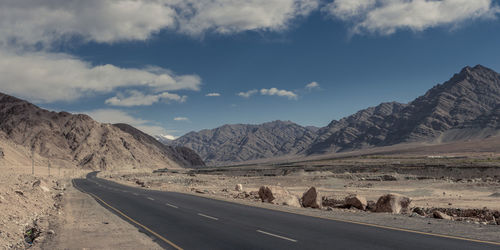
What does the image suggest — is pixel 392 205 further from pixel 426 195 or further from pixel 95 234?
pixel 426 195

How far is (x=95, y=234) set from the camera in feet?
48.9

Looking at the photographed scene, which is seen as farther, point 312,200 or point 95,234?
point 312,200

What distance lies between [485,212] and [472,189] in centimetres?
2286

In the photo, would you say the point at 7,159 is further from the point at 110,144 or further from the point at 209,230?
the point at 209,230

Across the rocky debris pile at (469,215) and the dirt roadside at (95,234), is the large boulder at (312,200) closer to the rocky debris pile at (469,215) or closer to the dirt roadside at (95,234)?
the rocky debris pile at (469,215)

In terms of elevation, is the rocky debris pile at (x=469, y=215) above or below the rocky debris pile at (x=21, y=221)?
above

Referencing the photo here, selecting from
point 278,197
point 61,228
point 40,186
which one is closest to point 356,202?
point 278,197

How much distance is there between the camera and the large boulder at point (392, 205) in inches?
865

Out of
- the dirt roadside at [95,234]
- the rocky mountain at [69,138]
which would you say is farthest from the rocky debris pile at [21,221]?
the rocky mountain at [69,138]

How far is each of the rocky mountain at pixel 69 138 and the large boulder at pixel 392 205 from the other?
140 meters

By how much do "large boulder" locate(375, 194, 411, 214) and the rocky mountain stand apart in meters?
140

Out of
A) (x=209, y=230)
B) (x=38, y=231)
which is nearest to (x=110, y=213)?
(x=38, y=231)

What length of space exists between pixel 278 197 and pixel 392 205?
8.38 meters

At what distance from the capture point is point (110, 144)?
165250 millimetres
